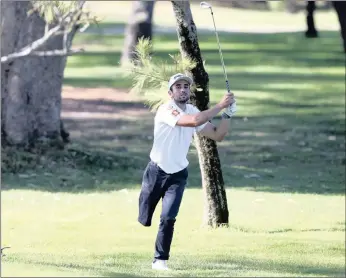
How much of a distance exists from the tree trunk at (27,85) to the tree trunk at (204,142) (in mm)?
5200

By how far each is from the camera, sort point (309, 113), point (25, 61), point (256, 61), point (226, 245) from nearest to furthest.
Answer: point (226, 245) → point (25, 61) → point (309, 113) → point (256, 61)

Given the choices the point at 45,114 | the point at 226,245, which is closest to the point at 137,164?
the point at 45,114

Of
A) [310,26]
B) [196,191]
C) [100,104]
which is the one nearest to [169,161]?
[196,191]

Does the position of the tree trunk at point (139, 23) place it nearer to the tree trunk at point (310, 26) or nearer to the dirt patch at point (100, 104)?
the dirt patch at point (100, 104)

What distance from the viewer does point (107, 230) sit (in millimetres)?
13023

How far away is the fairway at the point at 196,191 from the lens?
1071cm

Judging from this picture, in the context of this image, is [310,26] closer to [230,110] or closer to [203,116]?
[230,110]

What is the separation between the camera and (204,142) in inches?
523

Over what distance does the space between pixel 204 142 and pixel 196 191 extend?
3.47 m

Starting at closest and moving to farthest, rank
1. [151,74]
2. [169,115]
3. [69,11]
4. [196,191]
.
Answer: [169,115]
[69,11]
[151,74]
[196,191]

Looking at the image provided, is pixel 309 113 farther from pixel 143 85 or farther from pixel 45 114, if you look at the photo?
pixel 143 85

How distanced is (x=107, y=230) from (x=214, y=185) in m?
1.29

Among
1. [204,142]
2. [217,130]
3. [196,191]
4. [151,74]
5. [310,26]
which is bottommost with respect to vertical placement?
[310,26]

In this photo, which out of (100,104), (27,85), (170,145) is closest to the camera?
(170,145)
